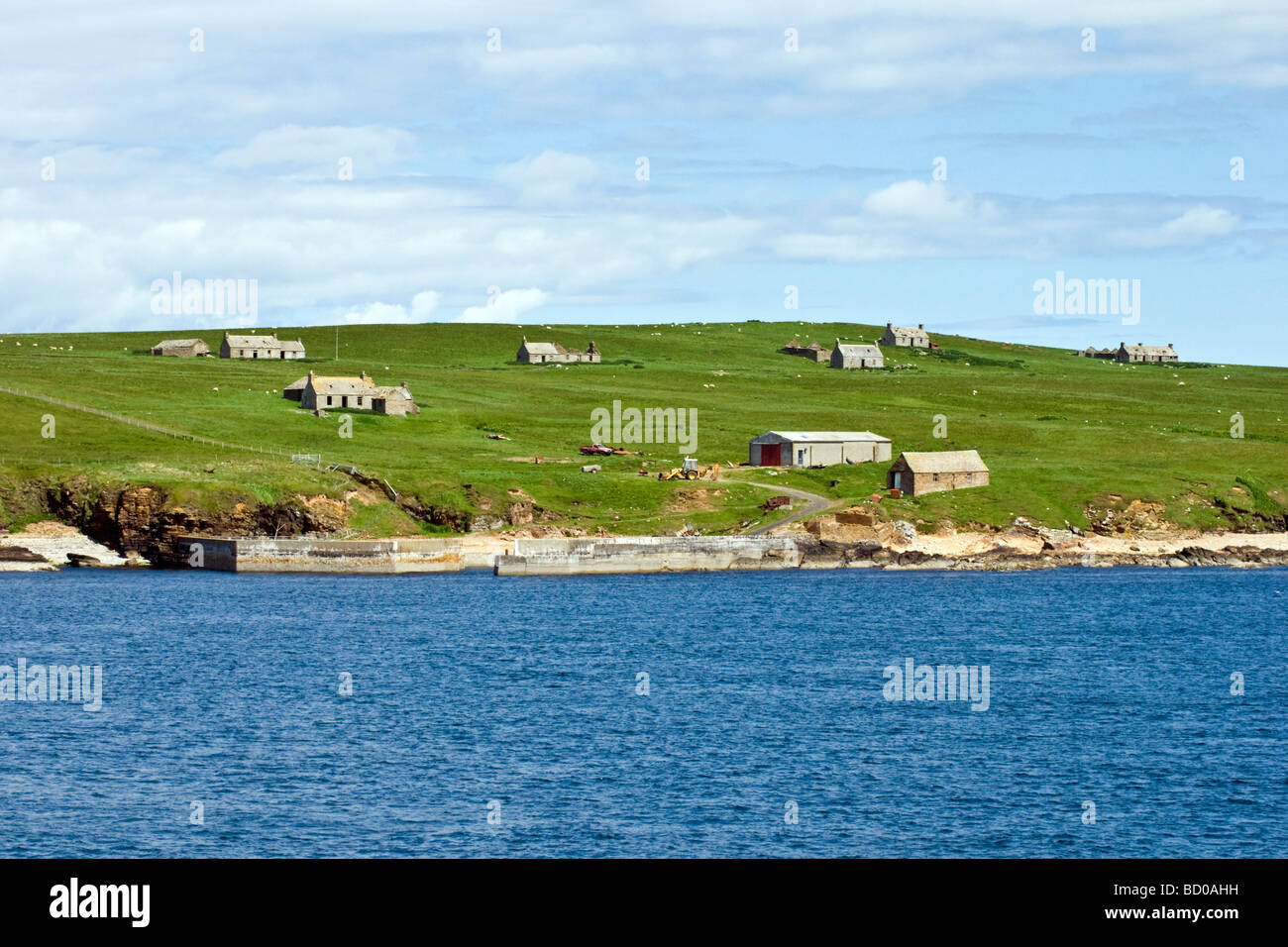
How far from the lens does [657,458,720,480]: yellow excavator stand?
138000 mm

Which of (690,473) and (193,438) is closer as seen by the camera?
(690,473)

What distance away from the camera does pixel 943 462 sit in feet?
456

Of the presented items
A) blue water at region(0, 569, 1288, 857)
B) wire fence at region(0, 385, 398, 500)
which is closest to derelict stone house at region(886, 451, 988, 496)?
blue water at region(0, 569, 1288, 857)

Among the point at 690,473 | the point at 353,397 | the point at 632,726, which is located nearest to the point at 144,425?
the point at 353,397

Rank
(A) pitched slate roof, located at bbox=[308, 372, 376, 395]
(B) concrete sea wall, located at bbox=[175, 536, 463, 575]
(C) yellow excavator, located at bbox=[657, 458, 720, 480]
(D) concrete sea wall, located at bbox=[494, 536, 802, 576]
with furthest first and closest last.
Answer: (A) pitched slate roof, located at bbox=[308, 372, 376, 395], (C) yellow excavator, located at bbox=[657, 458, 720, 480], (D) concrete sea wall, located at bbox=[494, 536, 802, 576], (B) concrete sea wall, located at bbox=[175, 536, 463, 575]

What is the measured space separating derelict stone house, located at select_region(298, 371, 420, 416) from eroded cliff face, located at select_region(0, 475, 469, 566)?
4968 centimetres

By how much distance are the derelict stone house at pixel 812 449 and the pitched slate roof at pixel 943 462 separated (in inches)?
400

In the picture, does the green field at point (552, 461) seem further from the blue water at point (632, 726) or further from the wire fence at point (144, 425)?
the blue water at point (632, 726)

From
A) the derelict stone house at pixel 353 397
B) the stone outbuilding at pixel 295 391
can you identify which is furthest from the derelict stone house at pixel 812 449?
the stone outbuilding at pixel 295 391

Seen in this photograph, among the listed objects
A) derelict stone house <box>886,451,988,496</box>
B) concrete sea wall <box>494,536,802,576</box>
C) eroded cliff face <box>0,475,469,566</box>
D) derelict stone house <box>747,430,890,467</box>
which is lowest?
concrete sea wall <box>494,536,802,576</box>

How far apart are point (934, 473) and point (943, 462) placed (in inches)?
77.9

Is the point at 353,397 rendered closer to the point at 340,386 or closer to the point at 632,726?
the point at 340,386

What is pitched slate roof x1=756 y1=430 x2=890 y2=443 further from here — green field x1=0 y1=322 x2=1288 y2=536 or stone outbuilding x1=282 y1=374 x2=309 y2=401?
stone outbuilding x1=282 y1=374 x2=309 y2=401
